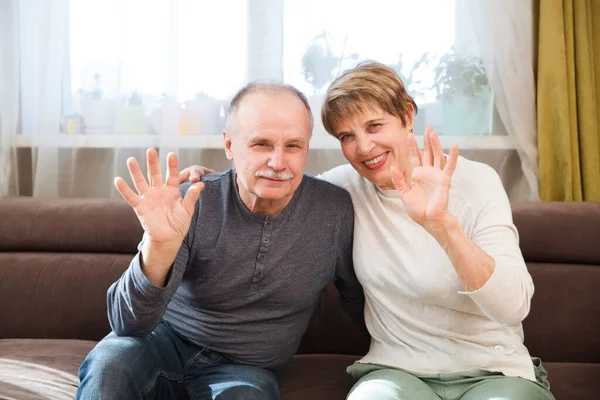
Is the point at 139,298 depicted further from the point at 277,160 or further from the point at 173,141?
the point at 173,141

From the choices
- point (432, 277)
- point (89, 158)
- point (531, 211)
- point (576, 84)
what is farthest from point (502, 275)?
point (89, 158)

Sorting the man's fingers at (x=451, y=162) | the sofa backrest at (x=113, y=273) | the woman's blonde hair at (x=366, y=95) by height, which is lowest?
the sofa backrest at (x=113, y=273)

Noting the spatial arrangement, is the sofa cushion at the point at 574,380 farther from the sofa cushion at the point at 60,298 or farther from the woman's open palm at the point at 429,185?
the sofa cushion at the point at 60,298

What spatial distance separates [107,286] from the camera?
2.17m

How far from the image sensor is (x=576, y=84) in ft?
7.82

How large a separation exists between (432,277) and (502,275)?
202 millimetres

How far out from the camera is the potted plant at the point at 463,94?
2.48 metres

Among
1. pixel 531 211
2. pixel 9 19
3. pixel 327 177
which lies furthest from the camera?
pixel 9 19

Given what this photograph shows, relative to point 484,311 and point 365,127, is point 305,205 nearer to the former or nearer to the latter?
point 365,127

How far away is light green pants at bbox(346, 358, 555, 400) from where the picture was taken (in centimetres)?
143

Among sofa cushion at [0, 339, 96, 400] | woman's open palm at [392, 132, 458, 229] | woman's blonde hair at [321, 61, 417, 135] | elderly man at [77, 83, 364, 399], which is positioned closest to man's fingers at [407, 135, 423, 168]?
woman's open palm at [392, 132, 458, 229]

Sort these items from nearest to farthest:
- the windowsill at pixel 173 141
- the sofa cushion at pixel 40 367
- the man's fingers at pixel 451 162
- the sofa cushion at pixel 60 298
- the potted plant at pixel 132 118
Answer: the man's fingers at pixel 451 162 < the sofa cushion at pixel 40 367 < the sofa cushion at pixel 60 298 < the windowsill at pixel 173 141 < the potted plant at pixel 132 118

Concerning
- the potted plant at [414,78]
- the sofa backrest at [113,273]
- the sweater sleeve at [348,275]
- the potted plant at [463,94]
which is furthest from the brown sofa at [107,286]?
the potted plant at [414,78]

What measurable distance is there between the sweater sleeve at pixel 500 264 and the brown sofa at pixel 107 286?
1.69 feet
